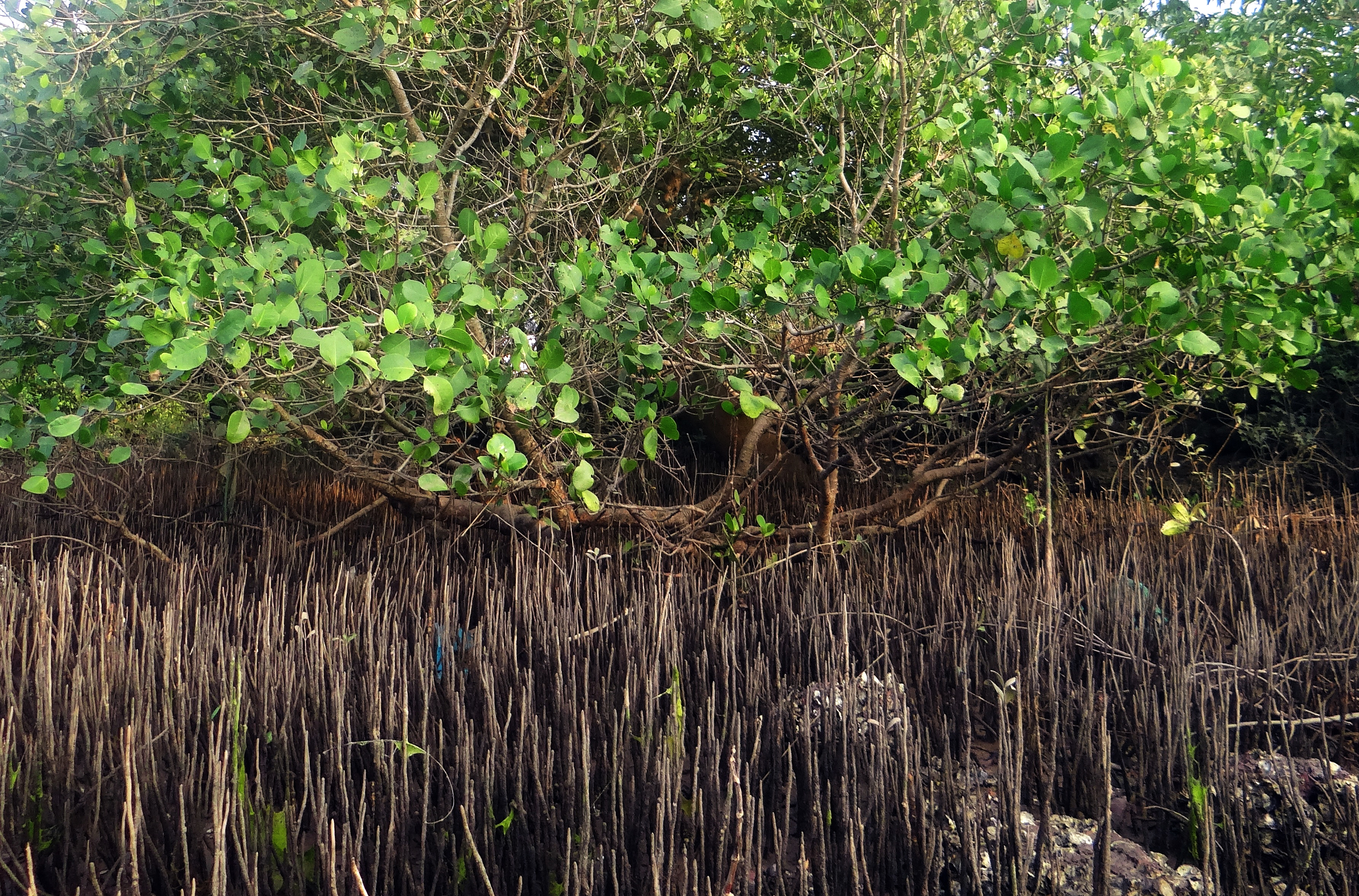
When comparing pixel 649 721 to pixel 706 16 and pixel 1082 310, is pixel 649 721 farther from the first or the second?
pixel 706 16

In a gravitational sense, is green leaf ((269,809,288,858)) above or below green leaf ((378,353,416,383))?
below

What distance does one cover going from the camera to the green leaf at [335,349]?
2.02 meters

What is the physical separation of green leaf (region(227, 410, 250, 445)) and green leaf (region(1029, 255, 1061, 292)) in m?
1.99

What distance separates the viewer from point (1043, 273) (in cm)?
228

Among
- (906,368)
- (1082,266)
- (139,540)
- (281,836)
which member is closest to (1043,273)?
(1082,266)

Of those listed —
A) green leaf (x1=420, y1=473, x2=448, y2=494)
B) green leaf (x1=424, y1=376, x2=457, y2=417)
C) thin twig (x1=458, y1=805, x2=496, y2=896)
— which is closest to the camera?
thin twig (x1=458, y1=805, x2=496, y2=896)

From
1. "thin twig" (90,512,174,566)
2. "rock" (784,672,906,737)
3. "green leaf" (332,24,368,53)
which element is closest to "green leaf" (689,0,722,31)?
"green leaf" (332,24,368,53)

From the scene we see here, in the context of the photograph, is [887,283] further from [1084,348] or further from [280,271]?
[280,271]

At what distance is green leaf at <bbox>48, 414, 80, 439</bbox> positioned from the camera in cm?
237

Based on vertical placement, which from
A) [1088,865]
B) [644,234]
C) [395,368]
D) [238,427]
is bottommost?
[1088,865]

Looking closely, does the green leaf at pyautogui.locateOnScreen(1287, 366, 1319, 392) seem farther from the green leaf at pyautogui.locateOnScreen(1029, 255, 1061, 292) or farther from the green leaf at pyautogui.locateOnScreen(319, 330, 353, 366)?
the green leaf at pyautogui.locateOnScreen(319, 330, 353, 366)

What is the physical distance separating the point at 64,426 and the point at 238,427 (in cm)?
46

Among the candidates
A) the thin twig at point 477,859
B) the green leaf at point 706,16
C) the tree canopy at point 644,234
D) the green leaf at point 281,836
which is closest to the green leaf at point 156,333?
the tree canopy at point 644,234

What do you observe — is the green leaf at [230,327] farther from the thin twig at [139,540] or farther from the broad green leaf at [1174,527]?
the broad green leaf at [1174,527]
